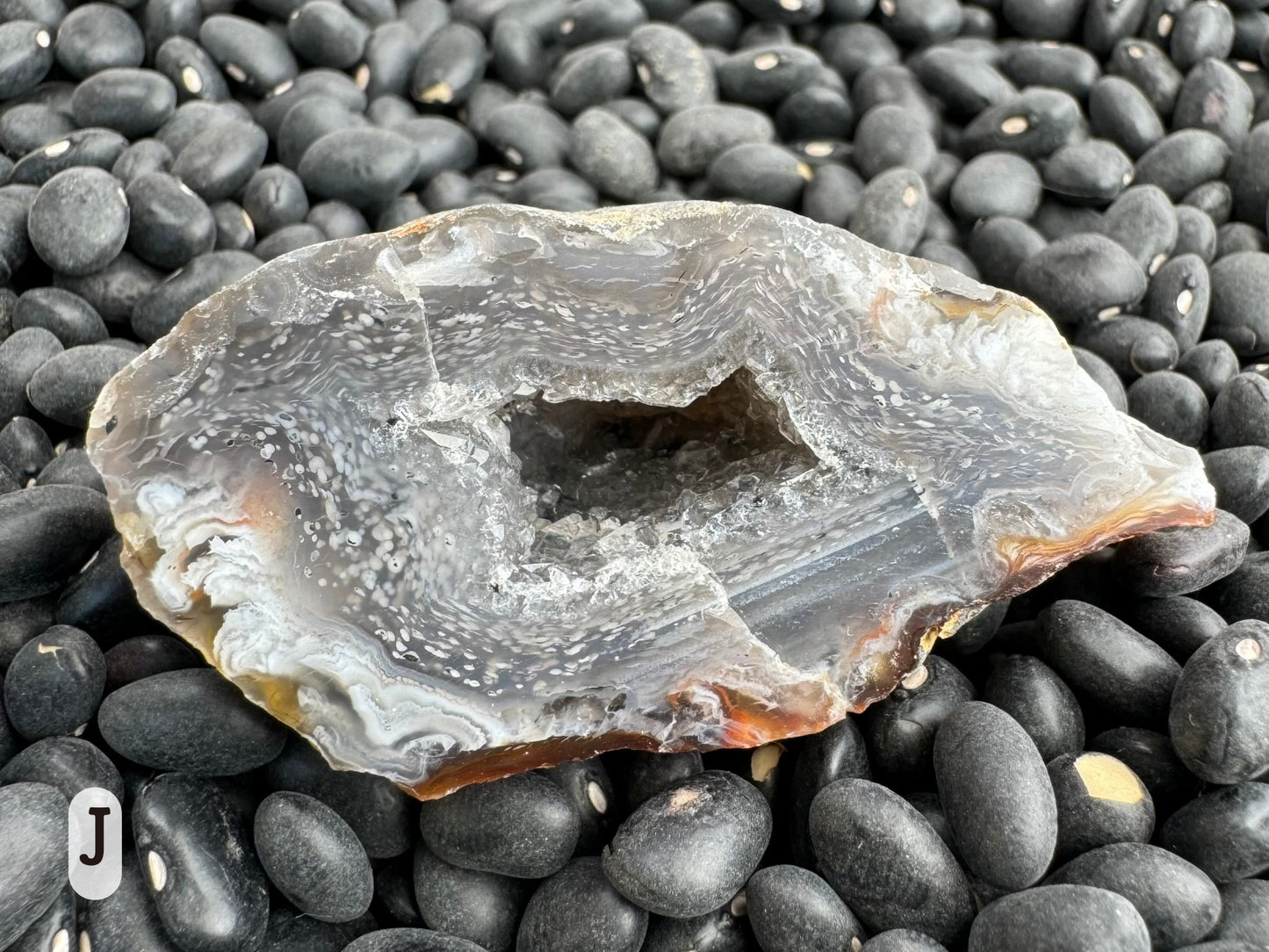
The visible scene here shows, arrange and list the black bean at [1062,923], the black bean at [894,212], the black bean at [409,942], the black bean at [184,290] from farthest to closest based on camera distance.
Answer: the black bean at [894,212], the black bean at [184,290], the black bean at [409,942], the black bean at [1062,923]

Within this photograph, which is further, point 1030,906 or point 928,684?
point 928,684

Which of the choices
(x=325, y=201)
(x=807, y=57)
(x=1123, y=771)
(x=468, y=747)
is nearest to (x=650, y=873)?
(x=468, y=747)

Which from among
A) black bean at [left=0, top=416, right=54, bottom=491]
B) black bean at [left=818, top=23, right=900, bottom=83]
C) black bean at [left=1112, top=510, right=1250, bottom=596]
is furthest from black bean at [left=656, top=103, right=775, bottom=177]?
black bean at [left=0, top=416, right=54, bottom=491]

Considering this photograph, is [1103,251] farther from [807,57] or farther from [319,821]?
[319,821]

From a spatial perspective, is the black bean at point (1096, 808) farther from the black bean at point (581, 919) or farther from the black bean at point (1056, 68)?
the black bean at point (1056, 68)

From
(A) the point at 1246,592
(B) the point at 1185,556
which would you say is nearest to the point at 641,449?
(B) the point at 1185,556

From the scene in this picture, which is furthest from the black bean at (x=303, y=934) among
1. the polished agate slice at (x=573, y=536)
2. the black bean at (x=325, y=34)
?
the black bean at (x=325, y=34)

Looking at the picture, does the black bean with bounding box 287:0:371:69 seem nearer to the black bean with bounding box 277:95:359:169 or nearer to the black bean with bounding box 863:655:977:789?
the black bean with bounding box 277:95:359:169
